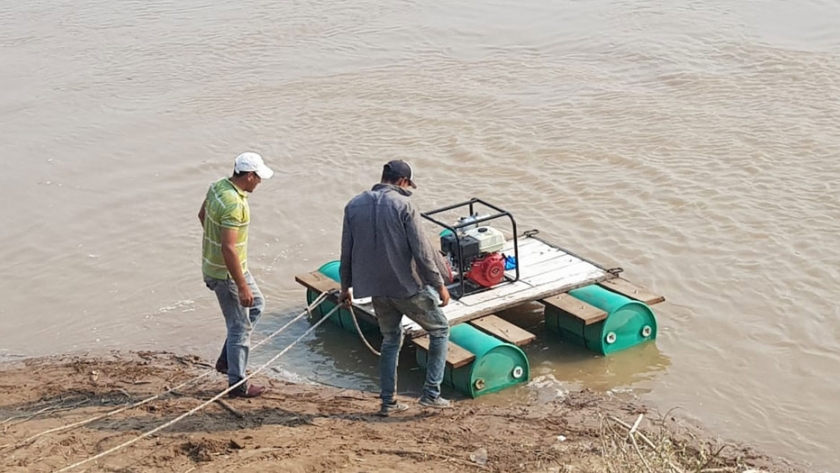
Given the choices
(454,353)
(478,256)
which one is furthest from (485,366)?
(478,256)

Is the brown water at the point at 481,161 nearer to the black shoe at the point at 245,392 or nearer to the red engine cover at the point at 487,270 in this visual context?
the red engine cover at the point at 487,270

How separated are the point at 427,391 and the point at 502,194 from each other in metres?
5.36

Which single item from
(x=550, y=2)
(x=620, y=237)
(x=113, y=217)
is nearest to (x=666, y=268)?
(x=620, y=237)

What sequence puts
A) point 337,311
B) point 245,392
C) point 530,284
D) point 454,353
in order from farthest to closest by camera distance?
1. point 337,311
2. point 530,284
3. point 454,353
4. point 245,392

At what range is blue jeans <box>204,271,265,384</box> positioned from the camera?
24.8ft

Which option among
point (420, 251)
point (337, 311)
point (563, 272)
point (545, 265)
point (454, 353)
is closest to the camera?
point (420, 251)

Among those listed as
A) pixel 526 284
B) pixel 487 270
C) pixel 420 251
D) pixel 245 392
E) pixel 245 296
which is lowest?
pixel 245 392

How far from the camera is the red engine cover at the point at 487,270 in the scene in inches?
357

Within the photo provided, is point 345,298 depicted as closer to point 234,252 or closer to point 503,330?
point 234,252

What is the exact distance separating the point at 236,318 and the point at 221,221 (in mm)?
791

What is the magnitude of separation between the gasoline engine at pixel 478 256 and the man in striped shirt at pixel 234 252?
6.48 ft

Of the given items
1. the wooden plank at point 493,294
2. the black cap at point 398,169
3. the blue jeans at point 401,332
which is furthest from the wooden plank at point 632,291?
the black cap at point 398,169

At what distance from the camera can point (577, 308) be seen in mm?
9047

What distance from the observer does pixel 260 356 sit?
9.59 m
